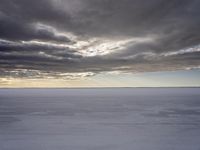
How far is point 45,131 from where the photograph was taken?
955 inches

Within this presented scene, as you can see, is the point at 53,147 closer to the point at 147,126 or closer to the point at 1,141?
the point at 1,141

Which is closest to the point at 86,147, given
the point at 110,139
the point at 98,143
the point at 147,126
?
the point at 98,143

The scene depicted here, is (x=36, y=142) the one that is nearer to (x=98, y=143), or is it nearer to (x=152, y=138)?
(x=98, y=143)

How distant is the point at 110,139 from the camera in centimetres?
2077

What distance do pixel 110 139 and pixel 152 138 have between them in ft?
11.7

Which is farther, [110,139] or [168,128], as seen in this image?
[168,128]

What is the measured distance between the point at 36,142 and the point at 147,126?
39.3ft

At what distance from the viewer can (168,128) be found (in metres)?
25.4

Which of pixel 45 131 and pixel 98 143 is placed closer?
pixel 98 143

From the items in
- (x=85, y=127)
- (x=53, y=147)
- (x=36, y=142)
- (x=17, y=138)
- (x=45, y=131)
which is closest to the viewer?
(x=53, y=147)

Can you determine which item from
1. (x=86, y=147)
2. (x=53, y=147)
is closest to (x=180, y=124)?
(x=86, y=147)

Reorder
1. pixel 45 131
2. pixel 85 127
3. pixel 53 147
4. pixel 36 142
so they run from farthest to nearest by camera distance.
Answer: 1. pixel 85 127
2. pixel 45 131
3. pixel 36 142
4. pixel 53 147

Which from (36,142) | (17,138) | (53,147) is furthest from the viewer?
(17,138)

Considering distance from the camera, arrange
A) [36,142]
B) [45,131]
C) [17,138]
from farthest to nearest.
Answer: [45,131], [17,138], [36,142]
